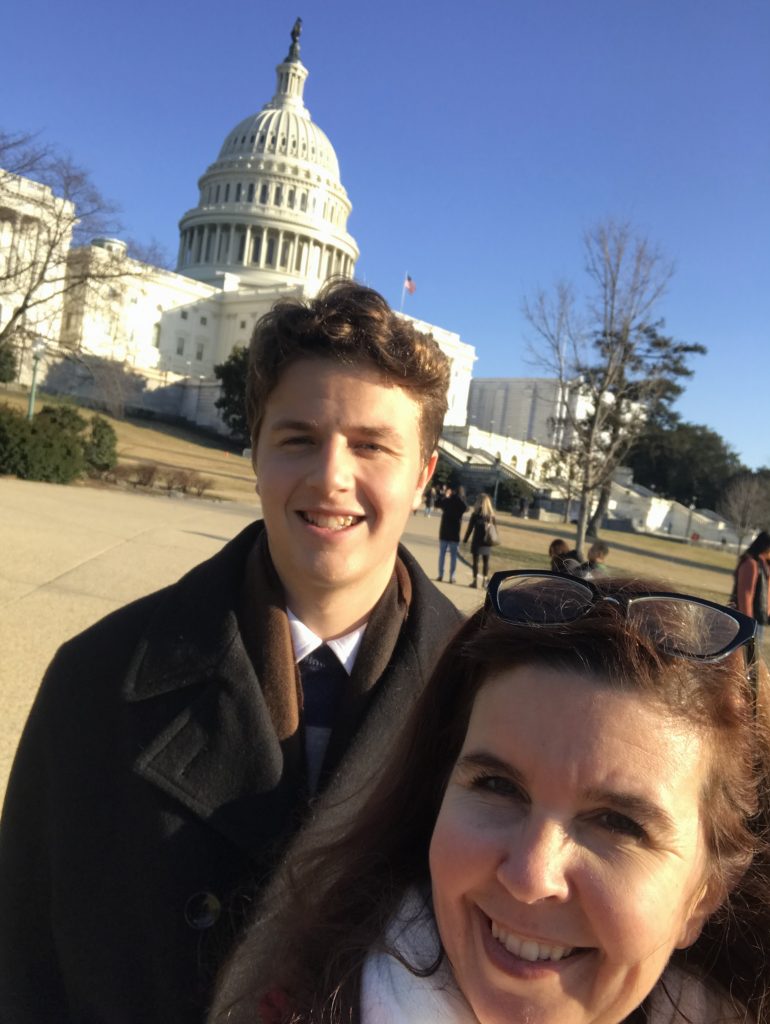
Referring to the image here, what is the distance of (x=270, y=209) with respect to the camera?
276 feet

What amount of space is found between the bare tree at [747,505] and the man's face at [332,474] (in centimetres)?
6373

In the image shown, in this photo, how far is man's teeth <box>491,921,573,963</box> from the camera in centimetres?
114

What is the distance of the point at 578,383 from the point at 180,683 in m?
22.3

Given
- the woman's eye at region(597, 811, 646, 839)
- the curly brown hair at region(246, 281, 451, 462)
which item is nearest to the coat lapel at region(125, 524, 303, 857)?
the curly brown hair at region(246, 281, 451, 462)

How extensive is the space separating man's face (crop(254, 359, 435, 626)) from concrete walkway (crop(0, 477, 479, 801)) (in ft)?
8.49

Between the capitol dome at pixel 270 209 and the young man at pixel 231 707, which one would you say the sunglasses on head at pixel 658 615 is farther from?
the capitol dome at pixel 270 209

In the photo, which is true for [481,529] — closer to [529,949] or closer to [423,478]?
[423,478]

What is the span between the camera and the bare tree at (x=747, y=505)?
210ft

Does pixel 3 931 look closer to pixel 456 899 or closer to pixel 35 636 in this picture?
pixel 456 899

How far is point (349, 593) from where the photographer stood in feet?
6.20

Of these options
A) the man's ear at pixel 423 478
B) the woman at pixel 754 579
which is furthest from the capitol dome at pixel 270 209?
the man's ear at pixel 423 478

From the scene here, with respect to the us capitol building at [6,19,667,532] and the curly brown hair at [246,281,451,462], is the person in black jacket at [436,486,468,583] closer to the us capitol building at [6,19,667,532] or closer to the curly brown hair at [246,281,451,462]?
the curly brown hair at [246,281,451,462]

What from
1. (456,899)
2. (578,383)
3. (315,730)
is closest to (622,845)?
(456,899)

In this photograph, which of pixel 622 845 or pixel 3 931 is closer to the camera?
pixel 622 845
